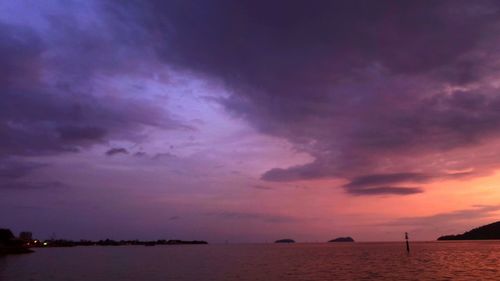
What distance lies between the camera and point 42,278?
70.4 metres

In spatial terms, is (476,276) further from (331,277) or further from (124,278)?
(124,278)

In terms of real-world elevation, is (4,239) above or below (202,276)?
above

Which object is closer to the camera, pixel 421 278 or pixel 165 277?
pixel 421 278

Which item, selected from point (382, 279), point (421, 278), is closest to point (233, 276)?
point (382, 279)

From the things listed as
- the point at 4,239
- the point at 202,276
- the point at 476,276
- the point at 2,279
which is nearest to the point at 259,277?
the point at 202,276

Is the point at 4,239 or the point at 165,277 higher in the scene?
the point at 4,239

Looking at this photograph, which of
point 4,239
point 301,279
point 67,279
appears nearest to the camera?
point 301,279

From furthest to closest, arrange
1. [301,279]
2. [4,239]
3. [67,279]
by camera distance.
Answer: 1. [4,239]
2. [67,279]
3. [301,279]

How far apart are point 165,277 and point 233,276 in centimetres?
1099

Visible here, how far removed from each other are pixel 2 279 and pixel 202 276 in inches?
1210

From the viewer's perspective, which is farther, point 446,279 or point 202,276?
point 202,276

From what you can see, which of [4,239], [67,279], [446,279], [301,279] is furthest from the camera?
[4,239]

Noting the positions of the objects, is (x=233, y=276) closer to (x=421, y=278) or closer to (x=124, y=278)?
(x=124, y=278)

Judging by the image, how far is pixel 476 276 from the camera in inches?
2464
